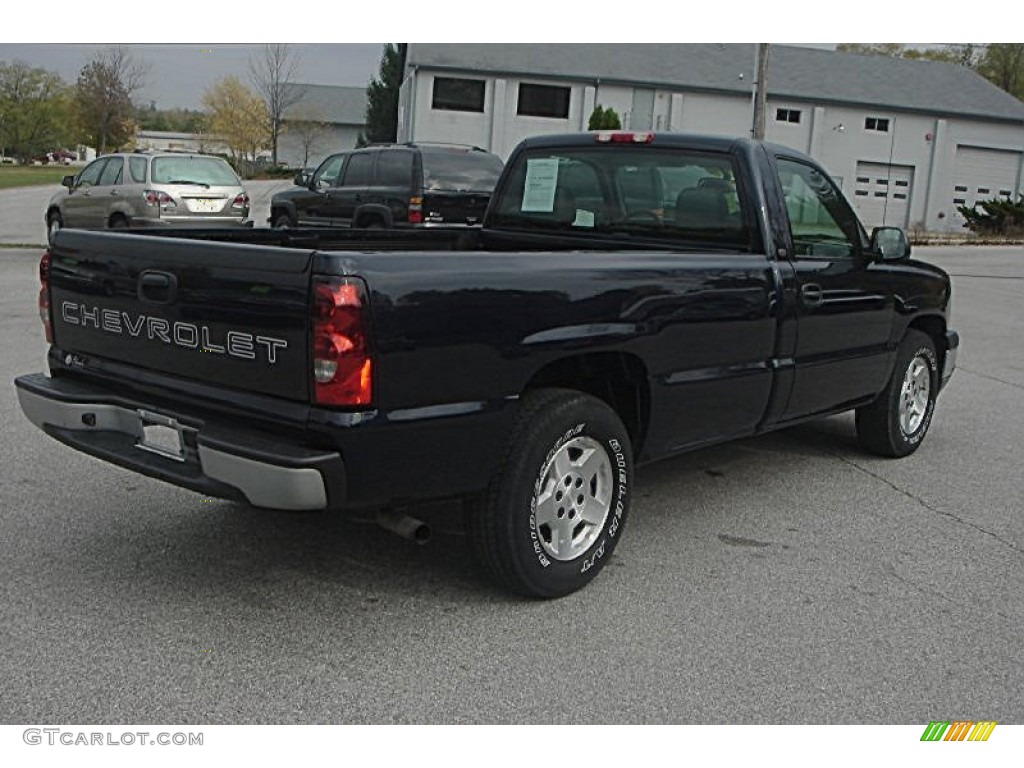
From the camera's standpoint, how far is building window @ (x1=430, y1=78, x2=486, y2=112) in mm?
37688

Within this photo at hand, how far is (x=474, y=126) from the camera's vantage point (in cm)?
3819

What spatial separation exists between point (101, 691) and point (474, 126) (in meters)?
36.3

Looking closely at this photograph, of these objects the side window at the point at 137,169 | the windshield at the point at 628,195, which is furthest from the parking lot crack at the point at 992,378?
the side window at the point at 137,169

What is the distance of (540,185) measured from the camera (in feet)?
19.5

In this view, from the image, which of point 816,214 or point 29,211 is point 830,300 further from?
point 29,211

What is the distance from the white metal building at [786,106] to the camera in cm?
3797

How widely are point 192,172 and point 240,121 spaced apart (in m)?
51.7

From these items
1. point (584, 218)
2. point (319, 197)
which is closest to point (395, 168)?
point (319, 197)

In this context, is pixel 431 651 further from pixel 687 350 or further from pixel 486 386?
pixel 687 350

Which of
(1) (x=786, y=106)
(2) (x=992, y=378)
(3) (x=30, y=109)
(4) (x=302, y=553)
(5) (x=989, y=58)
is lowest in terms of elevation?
(4) (x=302, y=553)

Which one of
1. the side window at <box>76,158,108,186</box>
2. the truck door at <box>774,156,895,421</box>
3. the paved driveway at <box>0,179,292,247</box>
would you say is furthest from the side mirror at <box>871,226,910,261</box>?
the paved driveway at <box>0,179,292,247</box>

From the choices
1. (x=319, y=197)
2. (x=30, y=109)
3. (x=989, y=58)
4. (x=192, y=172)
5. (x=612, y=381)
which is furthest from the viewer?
(x=30, y=109)

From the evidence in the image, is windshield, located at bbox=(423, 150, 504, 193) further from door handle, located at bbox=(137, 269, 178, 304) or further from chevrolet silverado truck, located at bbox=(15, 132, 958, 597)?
door handle, located at bbox=(137, 269, 178, 304)

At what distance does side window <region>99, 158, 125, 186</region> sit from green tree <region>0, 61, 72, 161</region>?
63.7 metres
